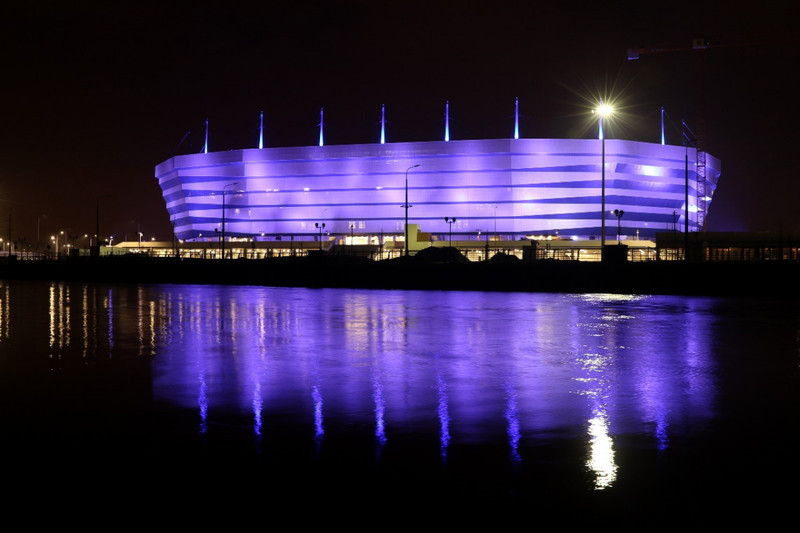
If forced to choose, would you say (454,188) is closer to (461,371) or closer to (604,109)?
(604,109)

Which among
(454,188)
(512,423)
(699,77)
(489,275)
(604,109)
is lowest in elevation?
(512,423)

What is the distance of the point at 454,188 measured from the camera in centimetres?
11975

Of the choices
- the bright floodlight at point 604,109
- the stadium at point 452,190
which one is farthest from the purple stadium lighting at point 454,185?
the bright floodlight at point 604,109

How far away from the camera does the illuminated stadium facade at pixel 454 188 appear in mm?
117375

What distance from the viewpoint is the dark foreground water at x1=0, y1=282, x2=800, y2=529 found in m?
5.10

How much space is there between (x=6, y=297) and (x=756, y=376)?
29.2 metres

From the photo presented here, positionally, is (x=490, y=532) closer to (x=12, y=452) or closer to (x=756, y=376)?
(x=12, y=452)

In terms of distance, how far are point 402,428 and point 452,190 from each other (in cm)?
11376

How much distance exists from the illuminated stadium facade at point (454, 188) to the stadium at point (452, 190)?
166mm

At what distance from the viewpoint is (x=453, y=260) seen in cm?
5428

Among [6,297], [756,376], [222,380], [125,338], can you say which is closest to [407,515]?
[222,380]

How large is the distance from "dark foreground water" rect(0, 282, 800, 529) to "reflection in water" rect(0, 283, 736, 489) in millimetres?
52

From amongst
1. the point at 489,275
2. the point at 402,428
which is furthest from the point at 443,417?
the point at 489,275

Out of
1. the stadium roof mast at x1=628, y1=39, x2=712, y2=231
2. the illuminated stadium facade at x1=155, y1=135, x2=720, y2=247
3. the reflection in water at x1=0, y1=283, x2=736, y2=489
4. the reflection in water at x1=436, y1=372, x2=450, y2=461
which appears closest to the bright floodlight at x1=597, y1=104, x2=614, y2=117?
the reflection in water at x1=0, y1=283, x2=736, y2=489
